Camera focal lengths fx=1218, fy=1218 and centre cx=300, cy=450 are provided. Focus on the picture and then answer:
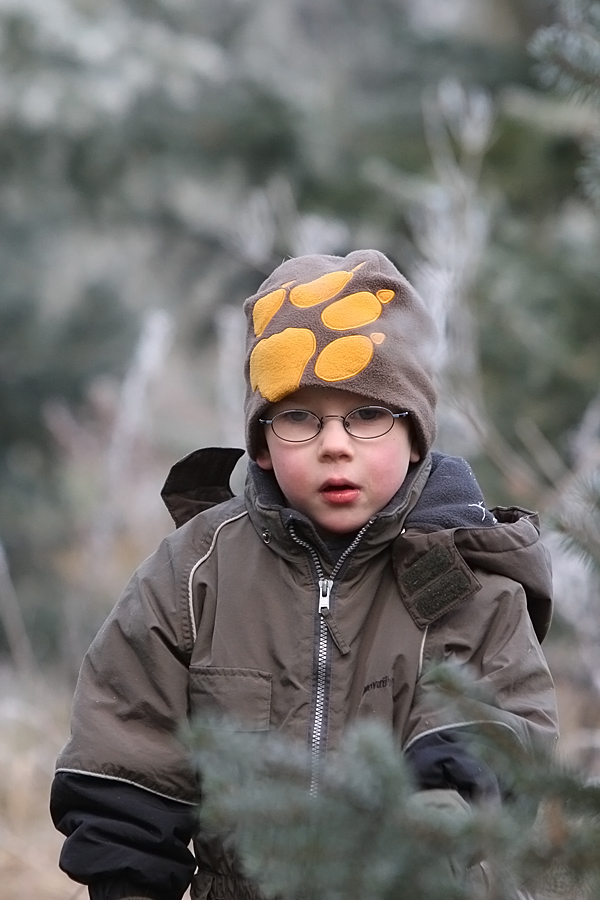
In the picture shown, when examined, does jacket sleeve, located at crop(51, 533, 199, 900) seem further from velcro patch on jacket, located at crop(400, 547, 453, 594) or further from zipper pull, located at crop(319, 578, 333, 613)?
velcro patch on jacket, located at crop(400, 547, 453, 594)

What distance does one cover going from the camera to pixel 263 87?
8617 mm

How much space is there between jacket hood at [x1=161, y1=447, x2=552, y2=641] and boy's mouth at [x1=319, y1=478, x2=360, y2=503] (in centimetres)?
6

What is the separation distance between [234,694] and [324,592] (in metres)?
0.22

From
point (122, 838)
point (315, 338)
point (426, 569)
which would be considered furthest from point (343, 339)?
point (122, 838)

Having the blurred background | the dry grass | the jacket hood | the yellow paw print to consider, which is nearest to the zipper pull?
the jacket hood

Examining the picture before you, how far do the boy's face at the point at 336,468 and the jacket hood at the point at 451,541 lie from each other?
4 centimetres

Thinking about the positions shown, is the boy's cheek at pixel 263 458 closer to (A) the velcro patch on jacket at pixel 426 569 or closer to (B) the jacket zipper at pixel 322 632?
(B) the jacket zipper at pixel 322 632

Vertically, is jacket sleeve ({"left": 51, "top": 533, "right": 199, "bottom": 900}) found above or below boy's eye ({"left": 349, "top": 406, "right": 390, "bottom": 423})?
below

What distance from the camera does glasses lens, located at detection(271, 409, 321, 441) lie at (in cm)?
204

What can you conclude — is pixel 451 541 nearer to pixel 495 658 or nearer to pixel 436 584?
pixel 436 584

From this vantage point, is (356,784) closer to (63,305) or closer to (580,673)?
(580,673)

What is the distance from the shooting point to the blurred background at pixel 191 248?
5.13 m

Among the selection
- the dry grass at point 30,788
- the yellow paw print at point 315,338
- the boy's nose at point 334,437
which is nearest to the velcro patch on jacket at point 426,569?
the boy's nose at point 334,437

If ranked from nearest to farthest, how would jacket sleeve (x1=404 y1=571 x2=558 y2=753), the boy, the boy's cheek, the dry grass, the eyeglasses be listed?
jacket sleeve (x1=404 y1=571 x2=558 y2=753)
the boy
the eyeglasses
the boy's cheek
the dry grass
